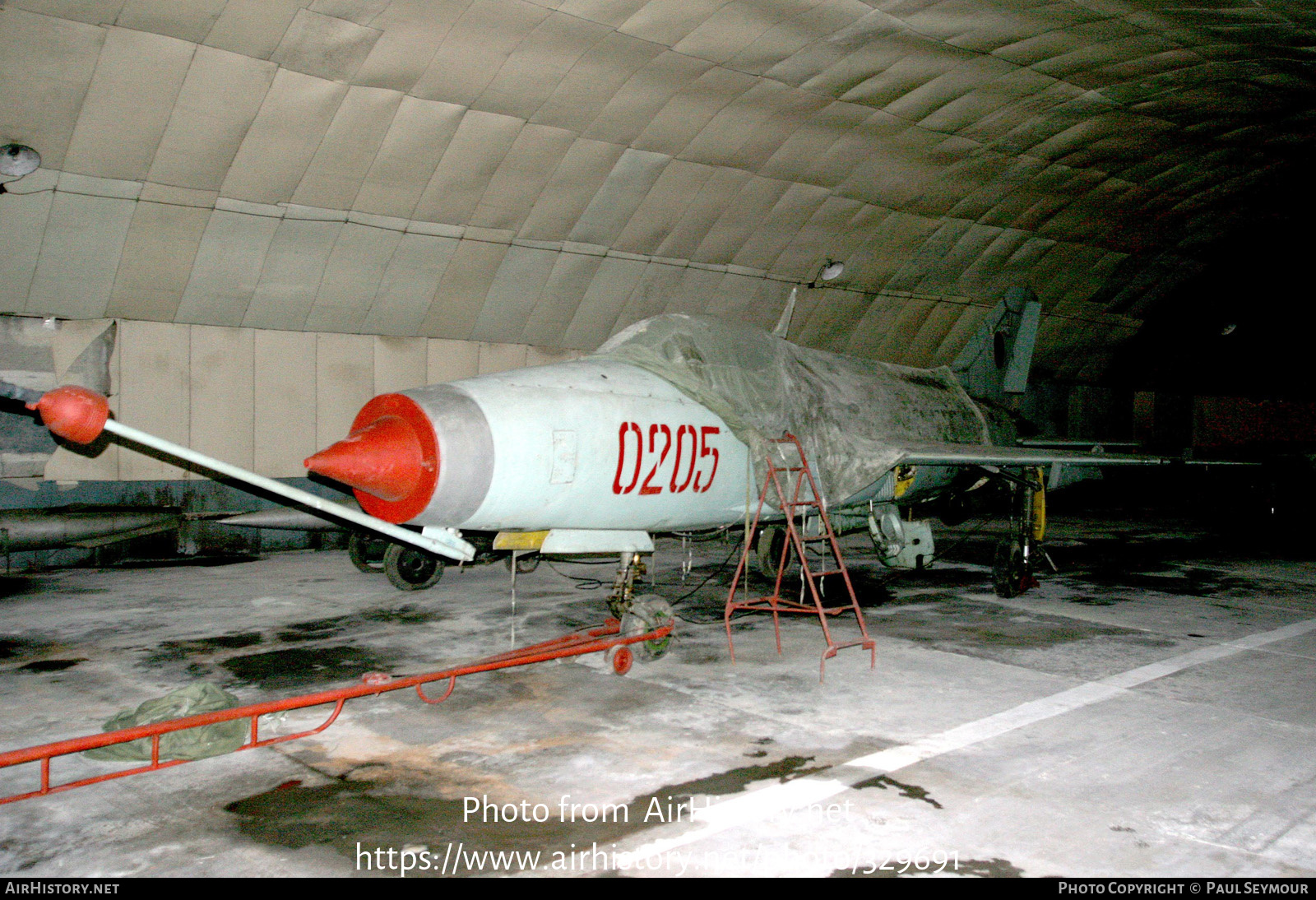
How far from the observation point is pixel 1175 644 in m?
8.71

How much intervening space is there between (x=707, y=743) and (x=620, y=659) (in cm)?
173

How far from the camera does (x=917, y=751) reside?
18.2 feet

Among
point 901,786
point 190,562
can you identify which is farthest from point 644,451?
point 190,562

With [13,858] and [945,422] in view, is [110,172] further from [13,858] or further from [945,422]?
[945,422]

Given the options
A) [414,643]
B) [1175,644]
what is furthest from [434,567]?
[1175,644]

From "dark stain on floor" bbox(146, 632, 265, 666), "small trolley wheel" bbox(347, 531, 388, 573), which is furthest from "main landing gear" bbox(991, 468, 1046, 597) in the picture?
"dark stain on floor" bbox(146, 632, 265, 666)

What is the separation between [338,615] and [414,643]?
5.82 ft

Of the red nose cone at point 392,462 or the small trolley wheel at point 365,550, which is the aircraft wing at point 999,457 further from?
the small trolley wheel at point 365,550

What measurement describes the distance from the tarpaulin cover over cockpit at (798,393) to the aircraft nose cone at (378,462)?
267 cm

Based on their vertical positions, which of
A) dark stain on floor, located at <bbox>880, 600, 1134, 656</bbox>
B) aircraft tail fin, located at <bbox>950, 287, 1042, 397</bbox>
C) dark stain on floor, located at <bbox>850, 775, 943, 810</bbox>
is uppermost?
aircraft tail fin, located at <bbox>950, 287, 1042, 397</bbox>

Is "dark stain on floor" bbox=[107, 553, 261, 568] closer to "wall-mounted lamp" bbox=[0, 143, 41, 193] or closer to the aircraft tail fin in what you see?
"wall-mounted lamp" bbox=[0, 143, 41, 193]

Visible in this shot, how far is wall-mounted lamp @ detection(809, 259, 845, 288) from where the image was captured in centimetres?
1958

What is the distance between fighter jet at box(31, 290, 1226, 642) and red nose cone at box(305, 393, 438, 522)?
0.04 feet

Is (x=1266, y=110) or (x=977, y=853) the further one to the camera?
(x=1266, y=110)
